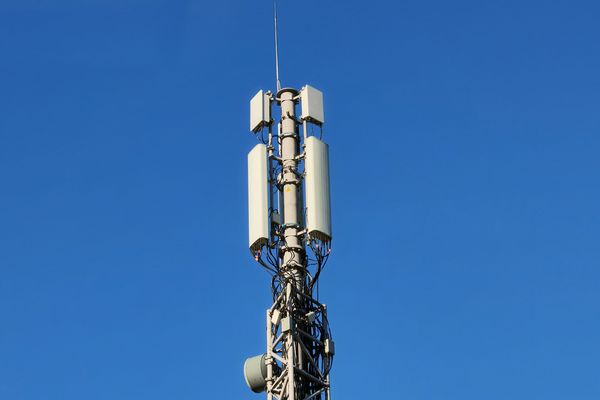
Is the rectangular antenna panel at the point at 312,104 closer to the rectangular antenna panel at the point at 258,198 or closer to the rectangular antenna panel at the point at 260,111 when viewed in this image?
the rectangular antenna panel at the point at 260,111

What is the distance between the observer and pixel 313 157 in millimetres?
57344

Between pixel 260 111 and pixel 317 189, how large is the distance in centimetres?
489

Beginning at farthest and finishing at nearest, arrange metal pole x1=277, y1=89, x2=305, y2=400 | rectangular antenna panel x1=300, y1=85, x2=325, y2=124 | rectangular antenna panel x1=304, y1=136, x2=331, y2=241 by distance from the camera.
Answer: rectangular antenna panel x1=300, y1=85, x2=325, y2=124
rectangular antenna panel x1=304, y1=136, x2=331, y2=241
metal pole x1=277, y1=89, x2=305, y2=400

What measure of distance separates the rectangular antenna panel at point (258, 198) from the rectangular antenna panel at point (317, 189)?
159 centimetres

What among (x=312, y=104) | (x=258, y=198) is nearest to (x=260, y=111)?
(x=312, y=104)

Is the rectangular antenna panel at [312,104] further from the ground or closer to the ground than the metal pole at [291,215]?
A: further from the ground

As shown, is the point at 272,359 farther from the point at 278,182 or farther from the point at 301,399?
the point at 278,182

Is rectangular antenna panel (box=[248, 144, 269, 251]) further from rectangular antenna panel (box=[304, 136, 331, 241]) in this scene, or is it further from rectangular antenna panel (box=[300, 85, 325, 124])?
rectangular antenna panel (box=[300, 85, 325, 124])

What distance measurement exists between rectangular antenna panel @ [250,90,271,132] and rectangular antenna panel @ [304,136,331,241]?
2392mm

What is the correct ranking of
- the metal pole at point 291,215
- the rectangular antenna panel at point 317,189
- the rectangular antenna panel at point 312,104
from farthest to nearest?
the rectangular antenna panel at point 312,104
the rectangular antenna panel at point 317,189
the metal pole at point 291,215

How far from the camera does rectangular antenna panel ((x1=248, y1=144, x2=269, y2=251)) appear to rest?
2207 inches

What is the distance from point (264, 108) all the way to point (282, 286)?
811cm

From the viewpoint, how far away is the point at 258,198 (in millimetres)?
56781

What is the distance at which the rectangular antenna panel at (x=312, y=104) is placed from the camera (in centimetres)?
5928
